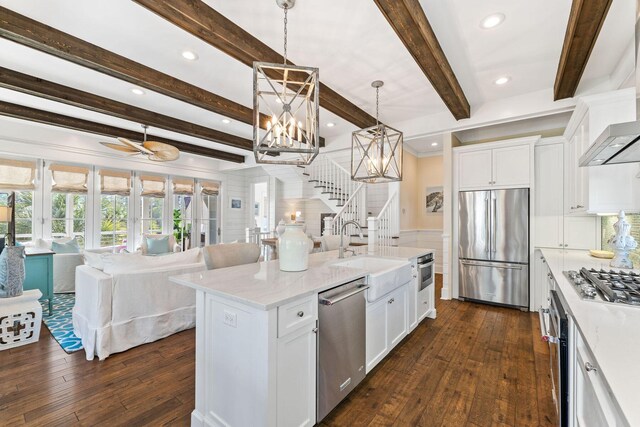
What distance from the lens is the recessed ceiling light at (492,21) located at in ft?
7.50

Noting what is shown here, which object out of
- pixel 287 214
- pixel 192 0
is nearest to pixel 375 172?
pixel 192 0

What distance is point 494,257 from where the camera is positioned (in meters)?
4.11

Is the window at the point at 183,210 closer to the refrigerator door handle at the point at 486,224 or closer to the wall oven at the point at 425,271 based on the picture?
the wall oven at the point at 425,271

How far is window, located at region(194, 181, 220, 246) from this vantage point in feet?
25.9

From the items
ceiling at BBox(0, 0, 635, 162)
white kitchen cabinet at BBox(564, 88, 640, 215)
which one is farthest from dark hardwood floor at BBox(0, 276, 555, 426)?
ceiling at BBox(0, 0, 635, 162)

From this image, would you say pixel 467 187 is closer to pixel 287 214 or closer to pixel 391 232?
pixel 391 232

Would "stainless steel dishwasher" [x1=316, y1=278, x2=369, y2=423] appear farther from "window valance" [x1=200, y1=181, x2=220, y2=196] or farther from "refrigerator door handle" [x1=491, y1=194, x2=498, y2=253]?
"window valance" [x1=200, y1=181, x2=220, y2=196]

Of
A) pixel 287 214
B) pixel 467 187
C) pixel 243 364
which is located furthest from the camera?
pixel 287 214

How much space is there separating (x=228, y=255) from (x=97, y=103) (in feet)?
10.2

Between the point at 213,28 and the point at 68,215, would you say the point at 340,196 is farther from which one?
the point at 68,215

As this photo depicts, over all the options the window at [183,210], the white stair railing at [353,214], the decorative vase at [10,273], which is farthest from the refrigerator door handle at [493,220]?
the window at [183,210]

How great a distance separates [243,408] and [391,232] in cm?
412

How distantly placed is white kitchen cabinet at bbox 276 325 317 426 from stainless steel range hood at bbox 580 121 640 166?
6.01ft

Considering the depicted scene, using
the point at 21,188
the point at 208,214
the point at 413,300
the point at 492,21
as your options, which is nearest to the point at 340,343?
the point at 413,300
